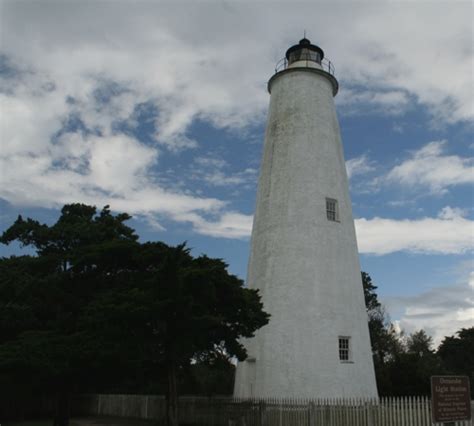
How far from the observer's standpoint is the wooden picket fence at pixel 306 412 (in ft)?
51.7

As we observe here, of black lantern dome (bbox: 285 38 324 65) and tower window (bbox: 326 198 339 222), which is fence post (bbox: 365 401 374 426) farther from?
black lantern dome (bbox: 285 38 324 65)

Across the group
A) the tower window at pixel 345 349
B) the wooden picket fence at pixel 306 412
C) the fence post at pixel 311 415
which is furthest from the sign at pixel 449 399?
the tower window at pixel 345 349

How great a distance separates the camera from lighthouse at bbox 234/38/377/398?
69.5 feet

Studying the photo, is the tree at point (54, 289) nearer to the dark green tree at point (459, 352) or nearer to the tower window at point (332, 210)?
the tower window at point (332, 210)

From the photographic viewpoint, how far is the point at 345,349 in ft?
71.7

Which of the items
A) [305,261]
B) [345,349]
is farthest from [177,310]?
[345,349]

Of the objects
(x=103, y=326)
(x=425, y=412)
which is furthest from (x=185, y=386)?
(x=425, y=412)

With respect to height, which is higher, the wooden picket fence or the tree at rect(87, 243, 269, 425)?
the tree at rect(87, 243, 269, 425)

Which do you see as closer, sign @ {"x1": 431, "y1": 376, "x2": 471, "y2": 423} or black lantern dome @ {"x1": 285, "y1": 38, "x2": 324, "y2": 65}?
sign @ {"x1": 431, "y1": 376, "x2": 471, "y2": 423}

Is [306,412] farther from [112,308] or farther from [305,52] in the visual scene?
[305,52]

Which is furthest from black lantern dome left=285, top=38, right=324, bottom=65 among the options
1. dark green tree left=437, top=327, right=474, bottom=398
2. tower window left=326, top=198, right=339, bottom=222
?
dark green tree left=437, top=327, right=474, bottom=398

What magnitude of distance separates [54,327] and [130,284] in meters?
5.45

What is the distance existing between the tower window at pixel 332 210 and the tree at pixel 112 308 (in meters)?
6.00

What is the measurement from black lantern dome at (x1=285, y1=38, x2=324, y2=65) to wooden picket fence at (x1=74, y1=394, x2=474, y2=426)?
51.4 ft
